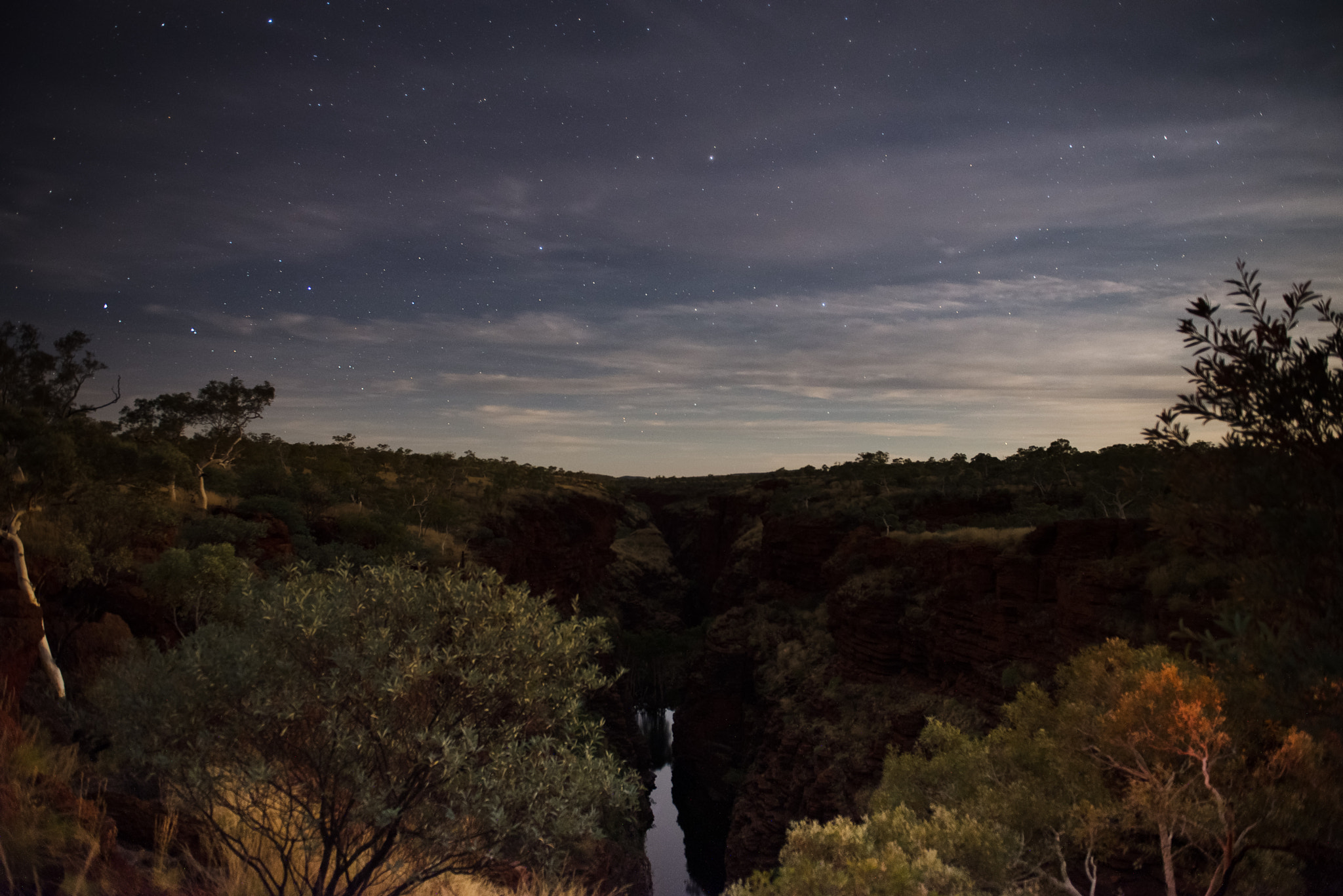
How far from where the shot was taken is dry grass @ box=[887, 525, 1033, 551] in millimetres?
24094

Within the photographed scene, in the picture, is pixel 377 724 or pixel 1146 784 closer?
pixel 377 724

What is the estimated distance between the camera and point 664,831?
4031 cm

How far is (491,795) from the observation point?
5.66 meters

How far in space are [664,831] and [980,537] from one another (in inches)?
1112

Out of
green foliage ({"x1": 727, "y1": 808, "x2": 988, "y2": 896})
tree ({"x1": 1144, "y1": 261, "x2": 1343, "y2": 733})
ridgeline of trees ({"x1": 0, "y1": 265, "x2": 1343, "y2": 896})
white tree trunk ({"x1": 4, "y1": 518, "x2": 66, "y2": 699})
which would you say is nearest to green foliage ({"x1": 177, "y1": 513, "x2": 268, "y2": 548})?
ridgeline of trees ({"x1": 0, "y1": 265, "x2": 1343, "y2": 896})

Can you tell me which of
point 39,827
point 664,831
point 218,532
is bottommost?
point 664,831

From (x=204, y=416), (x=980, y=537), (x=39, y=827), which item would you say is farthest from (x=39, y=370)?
(x=980, y=537)

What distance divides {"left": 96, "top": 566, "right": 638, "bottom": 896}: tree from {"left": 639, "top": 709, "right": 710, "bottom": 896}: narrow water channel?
29.3m

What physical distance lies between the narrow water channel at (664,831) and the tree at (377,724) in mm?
29255

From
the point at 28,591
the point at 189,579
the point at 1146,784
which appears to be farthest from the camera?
the point at 189,579

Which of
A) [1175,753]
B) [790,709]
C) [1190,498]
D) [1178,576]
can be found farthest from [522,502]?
[1190,498]

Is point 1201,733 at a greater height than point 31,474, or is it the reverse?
point 31,474

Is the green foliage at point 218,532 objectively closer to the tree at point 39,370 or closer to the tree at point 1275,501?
the tree at point 39,370

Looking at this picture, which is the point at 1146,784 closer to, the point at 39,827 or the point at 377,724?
the point at 377,724
